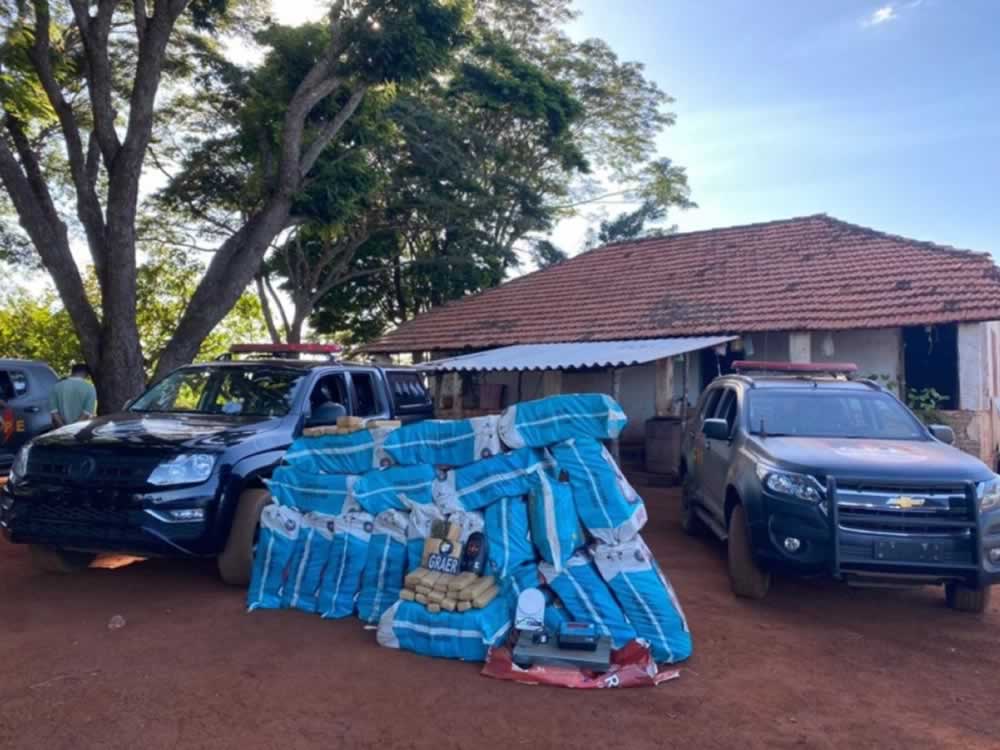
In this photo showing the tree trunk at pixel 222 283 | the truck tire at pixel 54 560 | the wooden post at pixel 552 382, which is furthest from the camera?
the wooden post at pixel 552 382

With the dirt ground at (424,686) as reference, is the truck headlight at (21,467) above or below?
above

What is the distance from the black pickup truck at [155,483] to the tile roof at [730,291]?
8.82 metres

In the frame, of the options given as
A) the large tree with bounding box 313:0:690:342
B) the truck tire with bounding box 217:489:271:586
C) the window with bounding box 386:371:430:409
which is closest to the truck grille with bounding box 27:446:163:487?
the truck tire with bounding box 217:489:271:586

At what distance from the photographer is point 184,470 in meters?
5.27

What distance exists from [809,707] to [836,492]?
1667 millimetres

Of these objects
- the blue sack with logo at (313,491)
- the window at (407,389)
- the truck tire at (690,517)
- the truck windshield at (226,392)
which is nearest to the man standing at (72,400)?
the truck windshield at (226,392)

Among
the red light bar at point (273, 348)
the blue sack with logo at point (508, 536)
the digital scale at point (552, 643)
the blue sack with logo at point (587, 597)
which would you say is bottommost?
the digital scale at point (552, 643)

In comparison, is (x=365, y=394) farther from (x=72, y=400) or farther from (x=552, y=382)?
(x=552, y=382)

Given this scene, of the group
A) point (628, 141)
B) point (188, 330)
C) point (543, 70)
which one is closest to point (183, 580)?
point (188, 330)

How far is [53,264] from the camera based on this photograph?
1065 cm

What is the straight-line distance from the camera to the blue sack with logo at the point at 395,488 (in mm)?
5055

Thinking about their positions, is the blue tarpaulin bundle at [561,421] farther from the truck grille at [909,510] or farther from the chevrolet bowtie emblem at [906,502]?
the chevrolet bowtie emblem at [906,502]

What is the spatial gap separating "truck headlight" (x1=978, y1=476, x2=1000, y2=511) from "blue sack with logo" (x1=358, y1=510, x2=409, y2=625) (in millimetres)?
3683

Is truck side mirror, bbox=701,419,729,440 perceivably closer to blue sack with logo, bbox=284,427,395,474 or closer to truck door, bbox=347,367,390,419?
blue sack with logo, bbox=284,427,395,474
